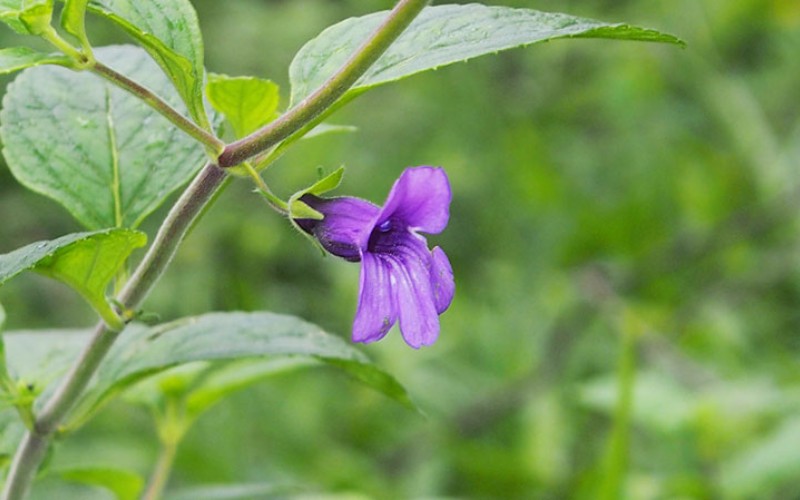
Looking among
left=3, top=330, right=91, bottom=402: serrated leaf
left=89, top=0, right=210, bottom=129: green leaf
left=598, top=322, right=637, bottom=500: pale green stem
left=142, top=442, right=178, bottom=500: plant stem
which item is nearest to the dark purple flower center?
left=89, top=0, right=210, bottom=129: green leaf

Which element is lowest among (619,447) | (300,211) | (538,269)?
(300,211)

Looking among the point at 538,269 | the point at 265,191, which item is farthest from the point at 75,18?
the point at 538,269

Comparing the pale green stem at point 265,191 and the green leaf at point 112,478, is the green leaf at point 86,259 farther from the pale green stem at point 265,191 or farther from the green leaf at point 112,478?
the green leaf at point 112,478

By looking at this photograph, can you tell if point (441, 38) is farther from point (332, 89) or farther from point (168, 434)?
point (168, 434)

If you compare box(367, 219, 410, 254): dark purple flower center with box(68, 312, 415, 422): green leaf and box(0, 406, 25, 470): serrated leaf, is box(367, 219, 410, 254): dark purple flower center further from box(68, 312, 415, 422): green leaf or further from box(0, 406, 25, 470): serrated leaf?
box(0, 406, 25, 470): serrated leaf

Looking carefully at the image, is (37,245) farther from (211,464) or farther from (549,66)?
(549,66)
